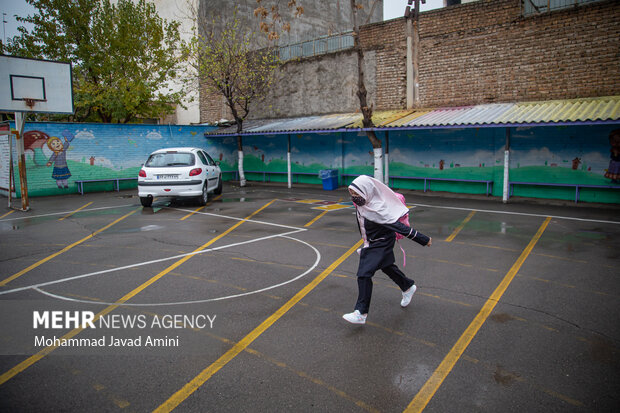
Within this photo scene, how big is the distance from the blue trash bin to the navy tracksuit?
13.0 m

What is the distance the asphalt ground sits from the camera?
339 cm

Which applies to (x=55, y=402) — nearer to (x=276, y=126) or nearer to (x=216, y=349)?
(x=216, y=349)

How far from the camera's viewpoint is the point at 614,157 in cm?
1229

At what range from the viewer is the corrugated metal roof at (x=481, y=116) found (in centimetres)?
1158

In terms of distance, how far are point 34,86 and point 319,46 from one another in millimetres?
12474

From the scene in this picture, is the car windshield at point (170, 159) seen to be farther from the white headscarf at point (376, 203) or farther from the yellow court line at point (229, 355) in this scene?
the white headscarf at point (376, 203)

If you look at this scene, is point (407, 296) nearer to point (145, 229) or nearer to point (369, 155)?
point (145, 229)

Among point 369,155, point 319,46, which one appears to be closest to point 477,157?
point 369,155

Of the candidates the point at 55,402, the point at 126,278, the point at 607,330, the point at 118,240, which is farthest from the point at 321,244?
the point at 55,402

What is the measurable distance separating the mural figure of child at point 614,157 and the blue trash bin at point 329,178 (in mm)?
9675

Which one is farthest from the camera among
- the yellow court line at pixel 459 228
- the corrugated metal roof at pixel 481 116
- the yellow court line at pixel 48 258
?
the corrugated metal roof at pixel 481 116

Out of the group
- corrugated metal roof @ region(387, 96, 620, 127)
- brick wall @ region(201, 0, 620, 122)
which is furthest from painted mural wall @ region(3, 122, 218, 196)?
corrugated metal roof @ region(387, 96, 620, 127)

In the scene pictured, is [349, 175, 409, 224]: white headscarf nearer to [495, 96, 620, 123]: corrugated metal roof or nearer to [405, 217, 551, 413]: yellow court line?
[405, 217, 551, 413]: yellow court line

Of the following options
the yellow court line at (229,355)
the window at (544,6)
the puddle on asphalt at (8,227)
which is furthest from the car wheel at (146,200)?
the window at (544,6)
